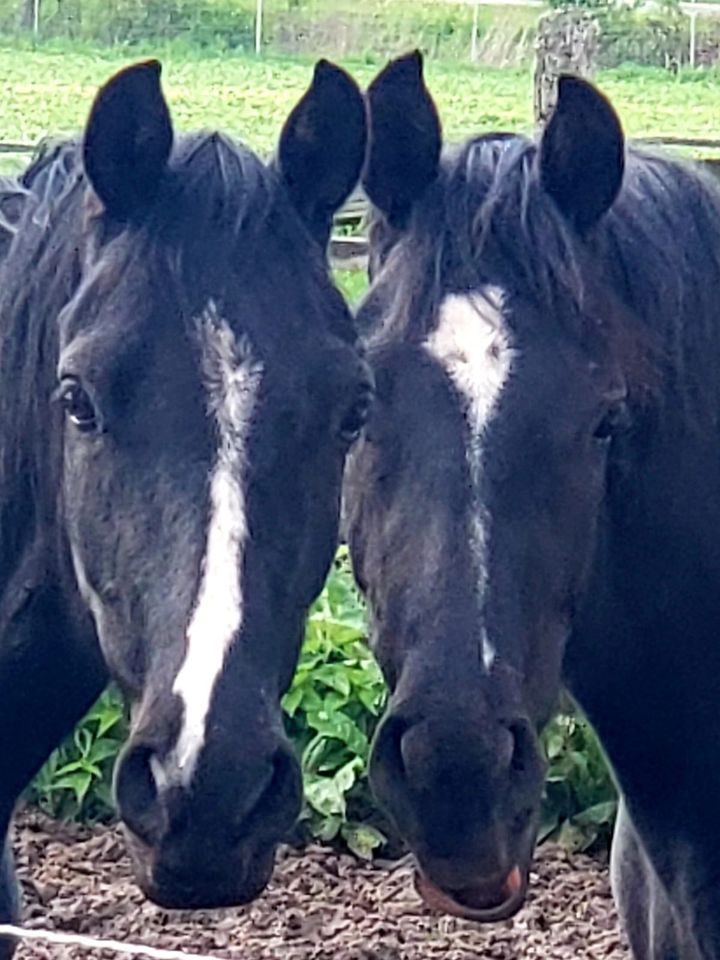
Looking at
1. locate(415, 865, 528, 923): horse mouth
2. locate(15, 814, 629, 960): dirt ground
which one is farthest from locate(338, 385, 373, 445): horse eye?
locate(15, 814, 629, 960): dirt ground

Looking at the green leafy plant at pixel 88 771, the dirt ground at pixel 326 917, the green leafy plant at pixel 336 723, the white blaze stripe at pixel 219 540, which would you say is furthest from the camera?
the green leafy plant at pixel 88 771

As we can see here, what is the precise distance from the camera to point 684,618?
8.49 feet

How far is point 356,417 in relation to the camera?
223cm

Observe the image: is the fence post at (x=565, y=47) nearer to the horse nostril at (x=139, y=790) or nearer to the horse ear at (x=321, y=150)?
the horse ear at (x=321, y=150)

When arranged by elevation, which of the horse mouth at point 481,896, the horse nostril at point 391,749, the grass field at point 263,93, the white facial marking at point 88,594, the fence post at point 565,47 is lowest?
the grass field at point 263,93

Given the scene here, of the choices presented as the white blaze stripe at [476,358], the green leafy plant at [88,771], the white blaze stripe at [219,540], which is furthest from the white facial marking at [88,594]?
the green leafy plant at [88,771]

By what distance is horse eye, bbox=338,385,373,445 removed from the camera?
2.22 m

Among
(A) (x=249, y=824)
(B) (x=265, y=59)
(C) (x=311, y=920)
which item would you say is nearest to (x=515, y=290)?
(A) (x=249, y=824)

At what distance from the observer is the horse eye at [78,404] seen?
2146 mm

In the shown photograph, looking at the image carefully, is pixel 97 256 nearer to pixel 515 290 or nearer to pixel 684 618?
pixel 515 290

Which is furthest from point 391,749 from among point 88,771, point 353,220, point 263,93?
point 263,93

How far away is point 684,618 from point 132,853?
893 mm

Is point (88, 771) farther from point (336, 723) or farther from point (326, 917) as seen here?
point (326, 917)

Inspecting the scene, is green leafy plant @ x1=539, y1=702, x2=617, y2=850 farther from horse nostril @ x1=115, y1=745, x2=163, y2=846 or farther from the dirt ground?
horse nostril @ x1=115, y1=745, x2=163, y2=846
